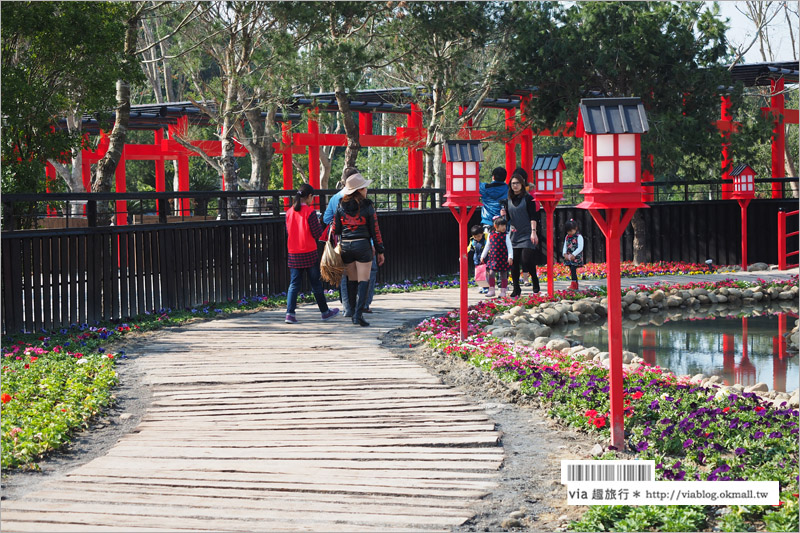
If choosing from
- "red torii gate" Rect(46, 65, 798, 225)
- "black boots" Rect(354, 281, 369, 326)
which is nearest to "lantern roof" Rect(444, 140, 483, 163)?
"black boots" Rect(354, 281, 369, 326)

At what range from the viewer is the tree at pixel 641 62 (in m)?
18.2

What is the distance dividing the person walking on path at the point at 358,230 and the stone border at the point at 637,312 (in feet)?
4.78

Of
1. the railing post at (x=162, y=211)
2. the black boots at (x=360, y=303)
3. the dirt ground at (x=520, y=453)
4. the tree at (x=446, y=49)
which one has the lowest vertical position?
the dirt ground at (x=520, y=453)

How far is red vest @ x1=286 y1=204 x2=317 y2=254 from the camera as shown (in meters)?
10.4

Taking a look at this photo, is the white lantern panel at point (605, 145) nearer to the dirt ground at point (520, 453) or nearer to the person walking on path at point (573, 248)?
the dirt ground at point (520, 453)

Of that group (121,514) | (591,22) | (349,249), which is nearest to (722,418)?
(121,514)

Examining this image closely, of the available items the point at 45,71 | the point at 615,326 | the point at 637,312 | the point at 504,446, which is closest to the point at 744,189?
the point at 637,312

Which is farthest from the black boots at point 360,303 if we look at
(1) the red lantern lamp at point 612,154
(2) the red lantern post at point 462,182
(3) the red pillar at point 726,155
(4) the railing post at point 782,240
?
(3) the red pillar at point 726,155

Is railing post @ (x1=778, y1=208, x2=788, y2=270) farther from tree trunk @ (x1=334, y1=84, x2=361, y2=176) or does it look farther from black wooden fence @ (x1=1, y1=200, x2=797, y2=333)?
tree trunk @ (x1=334, y1=84, x2=361, y2=176)

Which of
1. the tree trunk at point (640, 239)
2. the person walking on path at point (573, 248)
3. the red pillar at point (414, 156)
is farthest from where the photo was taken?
the red pillar at point (414, 156)

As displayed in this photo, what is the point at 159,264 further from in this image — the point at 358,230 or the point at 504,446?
the point at 504,446

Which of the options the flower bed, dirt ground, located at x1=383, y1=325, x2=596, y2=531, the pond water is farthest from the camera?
the pond water

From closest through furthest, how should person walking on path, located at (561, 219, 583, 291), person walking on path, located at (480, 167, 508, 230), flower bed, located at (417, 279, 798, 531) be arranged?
flower bed, located at (417, 279, 798, 531) → person walking on path, located at (480, 167, 508, 230) → person walking on path, located at (561, 219, 583, 291)

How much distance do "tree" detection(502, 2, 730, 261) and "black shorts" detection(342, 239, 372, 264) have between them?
9559mm
